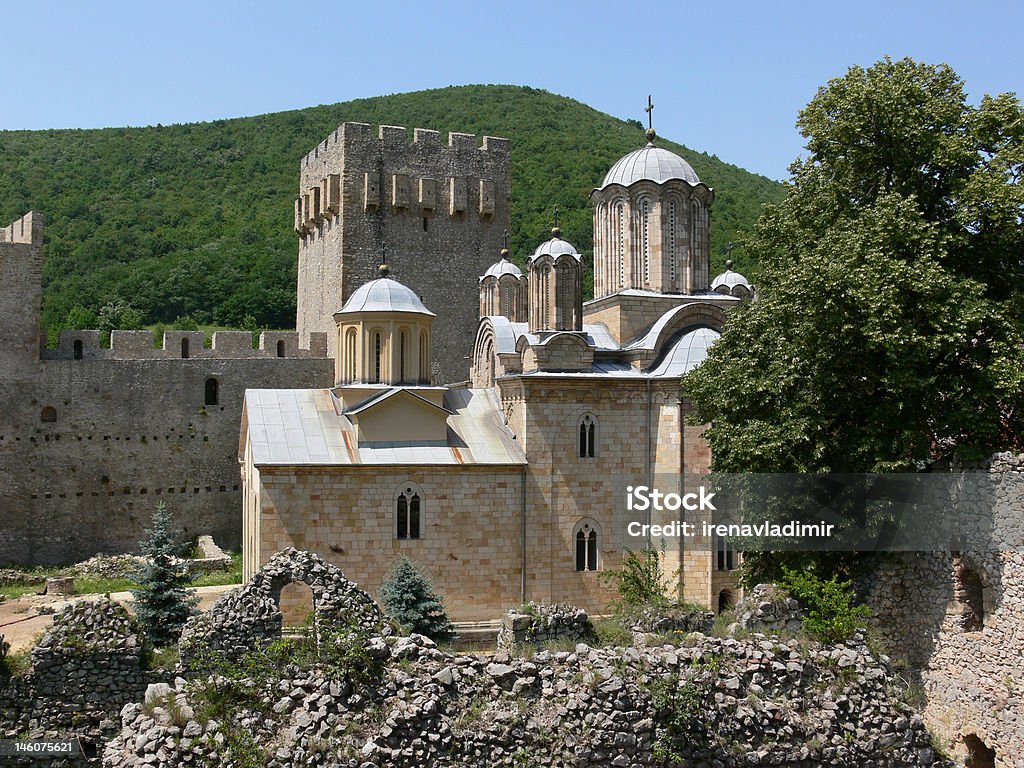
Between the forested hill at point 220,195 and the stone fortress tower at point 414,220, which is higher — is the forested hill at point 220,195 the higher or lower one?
the higher one

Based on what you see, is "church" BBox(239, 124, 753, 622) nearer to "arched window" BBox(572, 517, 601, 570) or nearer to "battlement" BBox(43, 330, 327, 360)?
"arched window" BBox(572, 517, 601, 570)

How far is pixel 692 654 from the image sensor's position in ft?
30.6

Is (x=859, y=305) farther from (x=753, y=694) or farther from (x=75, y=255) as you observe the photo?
(x=75, y=255)

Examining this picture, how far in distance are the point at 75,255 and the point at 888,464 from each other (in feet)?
130

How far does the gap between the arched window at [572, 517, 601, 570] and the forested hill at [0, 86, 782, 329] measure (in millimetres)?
19677

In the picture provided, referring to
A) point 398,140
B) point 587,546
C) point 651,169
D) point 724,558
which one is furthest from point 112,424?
point 724,558

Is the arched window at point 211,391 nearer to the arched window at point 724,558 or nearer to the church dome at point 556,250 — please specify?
the church dome at point 556,250

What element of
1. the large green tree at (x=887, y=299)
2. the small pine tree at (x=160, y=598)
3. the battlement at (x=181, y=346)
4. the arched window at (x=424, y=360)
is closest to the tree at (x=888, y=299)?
the large green tree at (x=887, y=299)

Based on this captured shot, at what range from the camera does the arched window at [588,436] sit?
18.2 meters

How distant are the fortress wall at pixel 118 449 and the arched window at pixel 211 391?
0.54 ft

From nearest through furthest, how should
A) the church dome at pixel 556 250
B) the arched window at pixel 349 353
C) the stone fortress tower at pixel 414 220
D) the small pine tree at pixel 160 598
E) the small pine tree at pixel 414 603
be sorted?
the small pine tree at pixel 160 598, the small pine tree at pixel 414 603, the arched window at pixel 349 353, the church dome at pixel 556 250, the stone fortress tower at pixel 414 220

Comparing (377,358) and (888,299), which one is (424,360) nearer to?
(377,358)

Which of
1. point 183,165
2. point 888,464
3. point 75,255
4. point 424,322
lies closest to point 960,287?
point 888,464

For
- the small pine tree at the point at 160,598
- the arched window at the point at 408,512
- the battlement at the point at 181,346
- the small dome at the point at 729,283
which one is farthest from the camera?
the battlement at the point at 181,346
